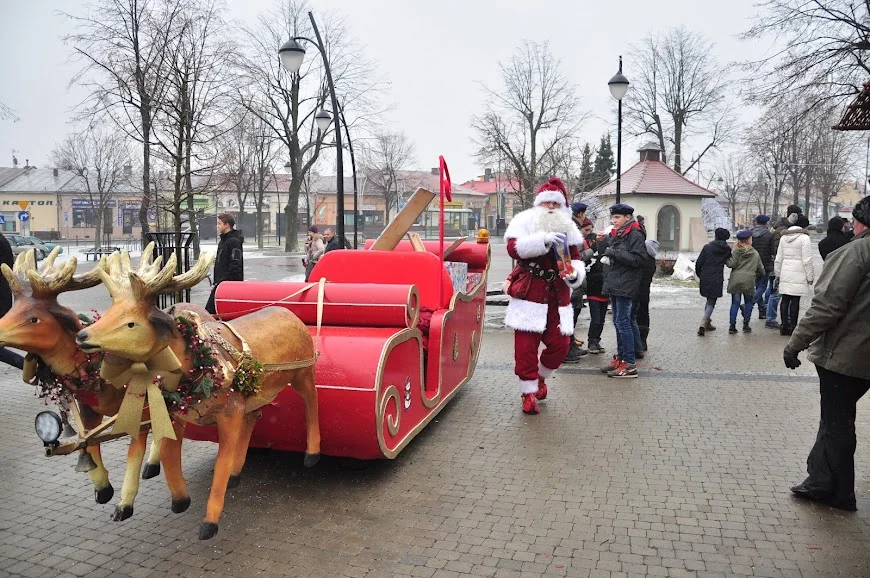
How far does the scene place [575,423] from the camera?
20.8ft

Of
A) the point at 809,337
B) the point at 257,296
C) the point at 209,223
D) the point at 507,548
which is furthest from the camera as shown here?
the point at 209,223

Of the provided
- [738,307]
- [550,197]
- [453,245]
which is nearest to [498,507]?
[550,197]

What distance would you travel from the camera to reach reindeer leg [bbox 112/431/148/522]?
3.43m

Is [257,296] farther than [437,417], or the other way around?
[437,417]

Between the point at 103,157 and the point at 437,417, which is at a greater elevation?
the point at 103,157

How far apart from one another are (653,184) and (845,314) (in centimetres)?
2942

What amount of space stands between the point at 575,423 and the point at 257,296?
3.07 meters

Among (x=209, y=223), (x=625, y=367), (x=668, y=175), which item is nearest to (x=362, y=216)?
(x=209, y=223)

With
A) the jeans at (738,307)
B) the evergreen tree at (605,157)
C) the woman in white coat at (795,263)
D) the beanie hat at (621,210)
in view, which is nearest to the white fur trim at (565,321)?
the beanie hat at (621,210)

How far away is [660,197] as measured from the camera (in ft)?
104

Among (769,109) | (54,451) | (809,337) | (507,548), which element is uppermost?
(769,109)

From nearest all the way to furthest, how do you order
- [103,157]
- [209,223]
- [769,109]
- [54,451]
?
[54,451]
[769,109]
[103,157]
[209,223]

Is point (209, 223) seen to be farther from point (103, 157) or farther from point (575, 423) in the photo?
point (575, 423)

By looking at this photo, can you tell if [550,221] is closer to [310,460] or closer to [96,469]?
[310,460]
